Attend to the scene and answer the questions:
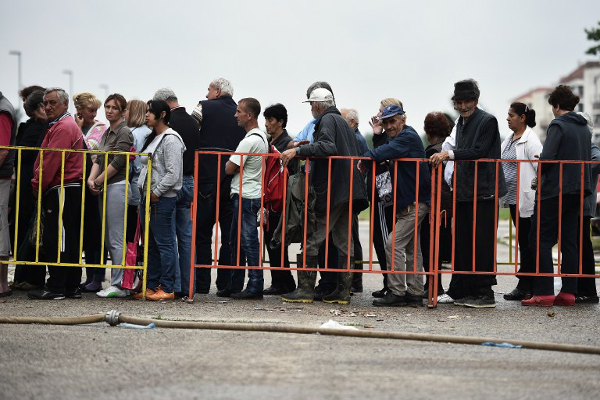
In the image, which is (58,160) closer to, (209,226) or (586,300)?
(209,226)

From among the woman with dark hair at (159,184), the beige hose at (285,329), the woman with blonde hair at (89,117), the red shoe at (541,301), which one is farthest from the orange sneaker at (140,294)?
the red shoe at (541,301)

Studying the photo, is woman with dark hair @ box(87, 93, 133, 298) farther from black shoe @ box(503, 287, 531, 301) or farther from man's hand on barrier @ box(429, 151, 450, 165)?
black shoe @ box(503, 287, 531, 301)

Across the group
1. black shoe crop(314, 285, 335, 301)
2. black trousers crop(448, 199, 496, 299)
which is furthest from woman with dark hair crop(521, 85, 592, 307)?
black shoe crop(314, 285, 335, 301)

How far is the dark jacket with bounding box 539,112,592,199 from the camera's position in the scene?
9.92 m

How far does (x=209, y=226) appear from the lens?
428 inches

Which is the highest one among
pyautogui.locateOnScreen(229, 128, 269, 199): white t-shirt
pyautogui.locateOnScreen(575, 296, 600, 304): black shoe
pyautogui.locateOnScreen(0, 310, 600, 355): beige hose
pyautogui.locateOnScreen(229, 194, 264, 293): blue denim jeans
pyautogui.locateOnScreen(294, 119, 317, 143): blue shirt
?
pyautogui.locateOnScreen(294, 119, 317, 143): blue shirt

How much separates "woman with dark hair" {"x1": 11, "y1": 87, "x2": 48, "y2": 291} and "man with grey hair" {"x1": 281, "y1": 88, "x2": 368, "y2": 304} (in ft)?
8.63

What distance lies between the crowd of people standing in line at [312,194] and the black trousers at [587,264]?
0.01 m

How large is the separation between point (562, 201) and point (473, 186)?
0.90 metres

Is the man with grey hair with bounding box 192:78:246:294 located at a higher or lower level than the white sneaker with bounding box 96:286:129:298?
higher

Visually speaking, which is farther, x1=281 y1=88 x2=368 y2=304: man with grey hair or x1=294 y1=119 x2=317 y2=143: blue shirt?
x1=294 y1=119 x2=317 y2=143: blue shirt

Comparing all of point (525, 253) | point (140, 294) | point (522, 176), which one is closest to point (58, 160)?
point (140, 294)

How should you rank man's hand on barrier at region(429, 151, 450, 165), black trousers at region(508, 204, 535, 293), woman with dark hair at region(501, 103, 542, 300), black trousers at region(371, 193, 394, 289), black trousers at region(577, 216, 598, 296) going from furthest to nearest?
1. black trousers at region(508, 204, 535, 293)
2. woman with dark hair at region(501, 103, 542, 300)
3. black trousers at region(371, 193, 394, 289)
4. black trousers at region(577, 216, 598, 296)
5. man's hand on barrier at region(429, 151, 450, 165)

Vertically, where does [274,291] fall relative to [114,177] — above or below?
below
